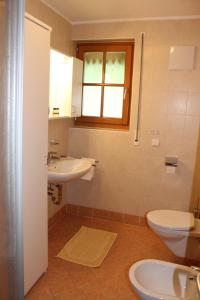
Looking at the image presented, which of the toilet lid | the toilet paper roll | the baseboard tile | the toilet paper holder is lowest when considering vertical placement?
the baseboard tile

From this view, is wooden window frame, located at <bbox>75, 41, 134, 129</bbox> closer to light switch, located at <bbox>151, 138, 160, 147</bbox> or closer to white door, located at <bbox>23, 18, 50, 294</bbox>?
light switch, located at <bbox>151, 138, 160, 147</bbox>

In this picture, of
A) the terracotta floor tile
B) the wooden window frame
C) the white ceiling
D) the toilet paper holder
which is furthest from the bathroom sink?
the white ceiling

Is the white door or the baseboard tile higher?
the white door

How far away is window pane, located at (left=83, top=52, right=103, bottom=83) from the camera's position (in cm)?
309

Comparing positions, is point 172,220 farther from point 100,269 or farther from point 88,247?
point 88,247

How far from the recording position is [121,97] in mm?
3057

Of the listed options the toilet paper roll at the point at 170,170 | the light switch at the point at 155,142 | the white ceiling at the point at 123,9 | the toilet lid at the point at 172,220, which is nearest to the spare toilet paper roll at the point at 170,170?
the toilet paper roll at the point at 170,170

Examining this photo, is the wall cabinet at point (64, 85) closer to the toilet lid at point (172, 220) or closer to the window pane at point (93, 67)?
the window pane at point (93, 67)

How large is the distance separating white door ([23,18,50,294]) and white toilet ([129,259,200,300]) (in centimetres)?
75

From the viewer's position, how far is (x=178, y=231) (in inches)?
86.1

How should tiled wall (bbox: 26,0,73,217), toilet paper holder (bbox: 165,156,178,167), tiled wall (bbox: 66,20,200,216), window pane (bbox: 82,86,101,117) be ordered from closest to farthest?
tiled wall (bbox: 26,0,73,217) < tiled wall (bbox: 66,20,200,216) < toilet paper holder (bbox: 165,156,178,167) < window pane (bbox: 82,86,101,117)

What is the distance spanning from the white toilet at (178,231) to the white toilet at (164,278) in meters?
0.41

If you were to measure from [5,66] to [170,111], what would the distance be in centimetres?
229

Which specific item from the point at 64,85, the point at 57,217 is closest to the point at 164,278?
the point at 57,217
